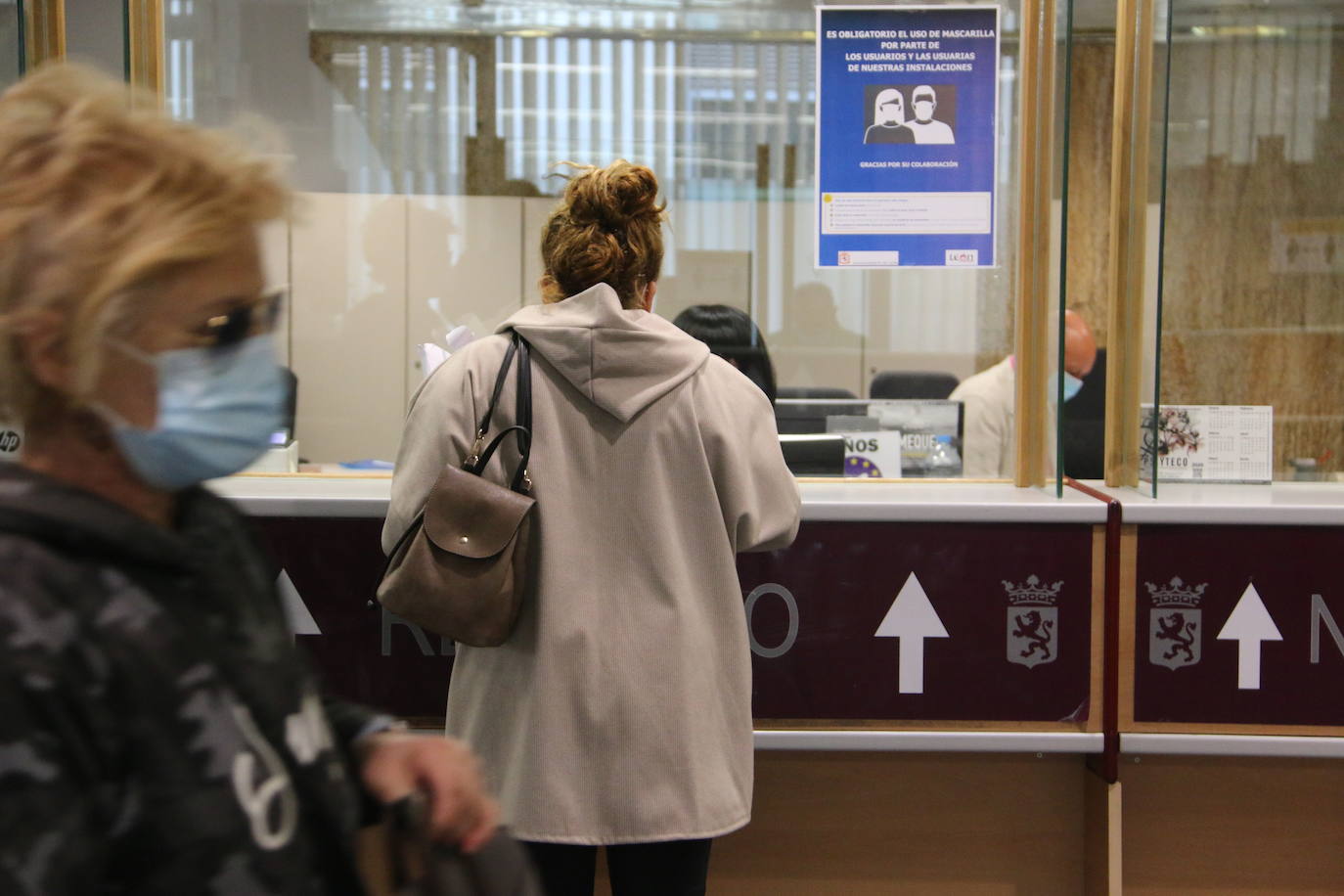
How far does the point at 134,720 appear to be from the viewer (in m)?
0.75

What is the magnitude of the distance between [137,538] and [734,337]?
297cm

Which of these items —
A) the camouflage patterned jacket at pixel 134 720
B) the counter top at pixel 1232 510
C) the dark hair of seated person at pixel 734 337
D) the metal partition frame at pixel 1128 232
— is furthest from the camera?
the dark hair of seated person at pixel 734 337

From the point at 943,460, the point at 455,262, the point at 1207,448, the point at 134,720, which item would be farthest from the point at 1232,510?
the point at 455,262

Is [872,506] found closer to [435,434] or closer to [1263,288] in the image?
[435,434]

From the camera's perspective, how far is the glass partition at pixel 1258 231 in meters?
2.95

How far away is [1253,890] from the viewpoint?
271cm

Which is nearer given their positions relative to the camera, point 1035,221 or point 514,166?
point 1035,221

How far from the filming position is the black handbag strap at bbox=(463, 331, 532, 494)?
1.93m

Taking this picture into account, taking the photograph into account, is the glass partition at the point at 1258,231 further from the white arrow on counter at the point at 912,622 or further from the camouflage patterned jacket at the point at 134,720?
the camouflage patterned jacket at the point at 134,720

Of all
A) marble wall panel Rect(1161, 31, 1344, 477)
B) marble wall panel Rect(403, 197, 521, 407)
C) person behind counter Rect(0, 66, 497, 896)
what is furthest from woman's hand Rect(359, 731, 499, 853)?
marble wall panel Rect(403, 197, 521, 407)

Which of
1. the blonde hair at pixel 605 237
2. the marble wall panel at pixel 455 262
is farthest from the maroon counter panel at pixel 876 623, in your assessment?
the marble wall panel at pixel 455 262

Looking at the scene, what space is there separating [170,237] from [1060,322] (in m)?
2.36

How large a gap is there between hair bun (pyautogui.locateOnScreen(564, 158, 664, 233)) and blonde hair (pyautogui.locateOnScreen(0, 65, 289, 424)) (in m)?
1.17

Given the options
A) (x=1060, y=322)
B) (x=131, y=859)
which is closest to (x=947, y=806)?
(x=1060, y=322)
